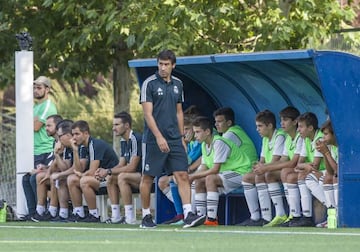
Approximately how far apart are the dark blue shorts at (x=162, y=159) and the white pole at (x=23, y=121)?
11.8 feet

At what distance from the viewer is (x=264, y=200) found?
16750 millimetres

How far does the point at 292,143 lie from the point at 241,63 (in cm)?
114

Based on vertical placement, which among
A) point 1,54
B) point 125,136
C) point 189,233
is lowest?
point 189,233

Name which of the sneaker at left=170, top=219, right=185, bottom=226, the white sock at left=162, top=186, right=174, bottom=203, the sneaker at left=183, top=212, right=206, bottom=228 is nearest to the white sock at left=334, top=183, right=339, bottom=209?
the sneaker at left=183, top=212, right=206, bottom=228

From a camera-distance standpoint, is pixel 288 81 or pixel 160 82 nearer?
pixel 160 82

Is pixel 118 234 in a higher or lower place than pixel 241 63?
lower

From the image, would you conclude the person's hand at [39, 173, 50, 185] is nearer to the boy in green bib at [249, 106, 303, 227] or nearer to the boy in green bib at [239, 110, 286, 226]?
the boy in green bib at [239, 110, 286, 226]

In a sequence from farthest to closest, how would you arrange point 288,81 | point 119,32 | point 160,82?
point 119,32, point 288,81, point 160,82

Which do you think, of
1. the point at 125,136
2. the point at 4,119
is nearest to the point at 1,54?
the point at 4,119

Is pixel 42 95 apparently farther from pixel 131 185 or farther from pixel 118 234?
pixel 118 234

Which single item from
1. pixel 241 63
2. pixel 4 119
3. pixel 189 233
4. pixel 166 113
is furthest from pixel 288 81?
pixel 4 119

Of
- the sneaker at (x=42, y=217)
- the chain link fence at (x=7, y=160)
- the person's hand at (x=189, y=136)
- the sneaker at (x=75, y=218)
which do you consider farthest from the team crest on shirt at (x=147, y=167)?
the chain link fence at (x=7, y=160)

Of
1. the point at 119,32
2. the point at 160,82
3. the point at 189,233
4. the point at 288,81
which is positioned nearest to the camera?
the point at 189,233

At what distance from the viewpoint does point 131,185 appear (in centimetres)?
1772
